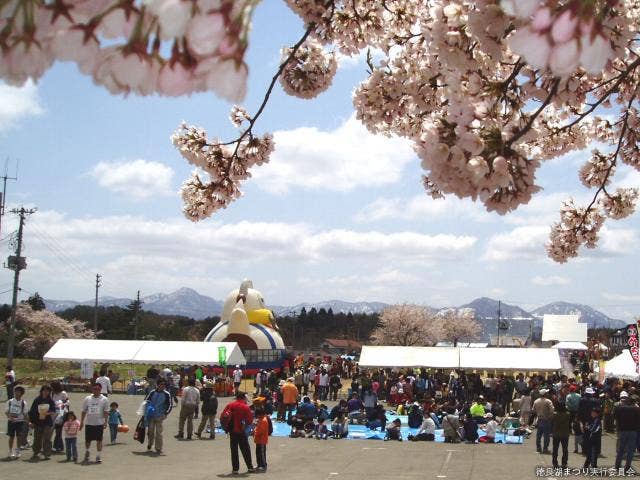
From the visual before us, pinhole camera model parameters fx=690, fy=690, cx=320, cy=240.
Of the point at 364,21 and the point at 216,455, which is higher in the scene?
the point at 364,21

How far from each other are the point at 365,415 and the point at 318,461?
6850mm

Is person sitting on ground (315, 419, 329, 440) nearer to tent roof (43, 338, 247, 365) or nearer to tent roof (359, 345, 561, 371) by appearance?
tent roof (359, 345, 561, 371)

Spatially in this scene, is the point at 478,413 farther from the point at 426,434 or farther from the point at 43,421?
the point at 43,421

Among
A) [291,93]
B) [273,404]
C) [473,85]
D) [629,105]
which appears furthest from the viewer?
[273,404]

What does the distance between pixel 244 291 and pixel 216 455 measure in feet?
102

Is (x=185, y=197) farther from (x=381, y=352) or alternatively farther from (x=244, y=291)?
(x=244, y=291)

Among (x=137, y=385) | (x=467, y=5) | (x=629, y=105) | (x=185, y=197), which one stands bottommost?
(x=137, y=385)

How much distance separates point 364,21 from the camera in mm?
4992

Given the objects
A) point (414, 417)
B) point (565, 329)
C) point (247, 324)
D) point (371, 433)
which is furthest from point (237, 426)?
point (565, 329)

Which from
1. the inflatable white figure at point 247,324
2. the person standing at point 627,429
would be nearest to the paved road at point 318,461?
the person standing at point 627,429

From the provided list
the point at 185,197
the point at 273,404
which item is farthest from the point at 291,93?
the point at 273,404

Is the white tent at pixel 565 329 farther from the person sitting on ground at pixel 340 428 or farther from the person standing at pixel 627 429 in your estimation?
the person standing at pixel 627 429

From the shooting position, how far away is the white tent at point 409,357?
26531 millimetres

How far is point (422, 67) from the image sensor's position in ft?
15.9
